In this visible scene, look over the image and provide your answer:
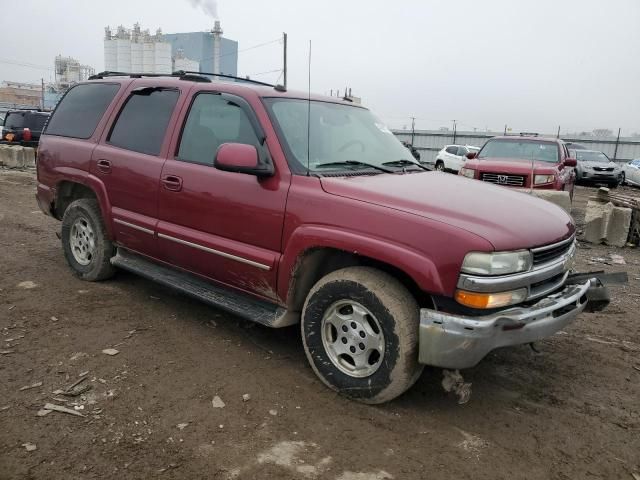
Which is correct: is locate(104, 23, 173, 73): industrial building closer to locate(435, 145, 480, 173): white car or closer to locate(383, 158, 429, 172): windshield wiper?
locate(435, 145, 480, 173): white car

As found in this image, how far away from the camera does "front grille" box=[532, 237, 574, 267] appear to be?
2.94 meters

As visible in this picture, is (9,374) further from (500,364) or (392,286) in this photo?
(500,364)

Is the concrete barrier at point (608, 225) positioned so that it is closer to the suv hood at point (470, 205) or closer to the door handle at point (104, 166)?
the suv hood at point (470, 205)

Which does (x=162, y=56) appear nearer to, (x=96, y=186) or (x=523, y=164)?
(x=523, y=164)

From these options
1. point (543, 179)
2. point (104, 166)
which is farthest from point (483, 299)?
point (543, 179)

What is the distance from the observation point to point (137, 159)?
14.0 ft

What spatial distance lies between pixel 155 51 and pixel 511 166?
45.7 metres

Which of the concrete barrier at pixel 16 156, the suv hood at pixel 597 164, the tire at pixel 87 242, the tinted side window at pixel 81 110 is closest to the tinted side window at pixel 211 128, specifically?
the tinted side window at pixel 81 110

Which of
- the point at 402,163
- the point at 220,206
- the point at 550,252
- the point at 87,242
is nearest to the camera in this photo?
the point at 550,252

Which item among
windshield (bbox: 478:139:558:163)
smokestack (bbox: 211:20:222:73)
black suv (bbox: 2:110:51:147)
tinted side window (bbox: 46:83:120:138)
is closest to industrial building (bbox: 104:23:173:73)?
smokestack (bbox: 211:20:222:73)

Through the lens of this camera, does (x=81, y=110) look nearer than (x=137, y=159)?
No

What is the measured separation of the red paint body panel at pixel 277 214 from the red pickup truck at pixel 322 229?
0.04ft

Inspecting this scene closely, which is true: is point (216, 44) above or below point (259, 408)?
above

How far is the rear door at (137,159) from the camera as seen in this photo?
4.17m
